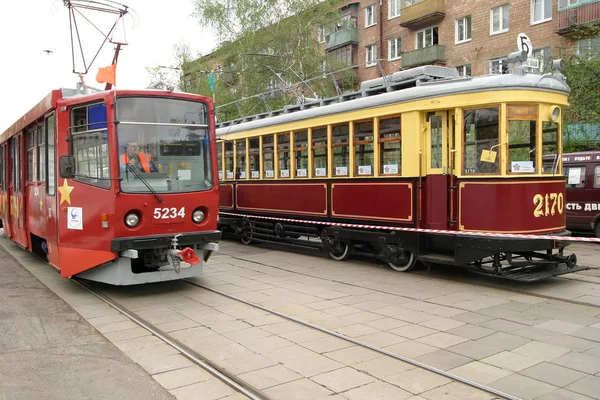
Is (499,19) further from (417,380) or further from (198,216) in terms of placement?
(417,380)

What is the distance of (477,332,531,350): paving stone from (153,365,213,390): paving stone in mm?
2818

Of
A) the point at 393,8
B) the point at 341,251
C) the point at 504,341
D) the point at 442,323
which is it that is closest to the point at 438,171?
the point at 341,251

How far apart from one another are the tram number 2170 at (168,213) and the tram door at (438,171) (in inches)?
156

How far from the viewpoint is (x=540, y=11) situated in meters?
23.9

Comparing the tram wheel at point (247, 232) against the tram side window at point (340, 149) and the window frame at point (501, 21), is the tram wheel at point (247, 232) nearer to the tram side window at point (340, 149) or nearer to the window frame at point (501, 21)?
the tram side window at point (340, 149)

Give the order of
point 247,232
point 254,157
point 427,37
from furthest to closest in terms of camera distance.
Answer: point 427,37 → point 247,232 → point 254,157

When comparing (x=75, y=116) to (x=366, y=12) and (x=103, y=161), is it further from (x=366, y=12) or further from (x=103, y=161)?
(x=366, y=12)

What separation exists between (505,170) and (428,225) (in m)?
1.52

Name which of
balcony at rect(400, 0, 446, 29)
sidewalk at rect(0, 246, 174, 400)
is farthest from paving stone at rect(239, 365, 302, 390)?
balcony at rect(400, 0, 446, 29)

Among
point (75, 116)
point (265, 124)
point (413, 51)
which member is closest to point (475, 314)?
point (75, 116)

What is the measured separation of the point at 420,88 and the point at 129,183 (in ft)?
15.9

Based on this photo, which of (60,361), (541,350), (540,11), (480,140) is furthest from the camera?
(540,11)

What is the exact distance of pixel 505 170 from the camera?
797 centimetres

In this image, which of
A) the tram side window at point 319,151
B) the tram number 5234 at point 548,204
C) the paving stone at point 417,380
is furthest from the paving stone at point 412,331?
the tram side window at point 319,151
